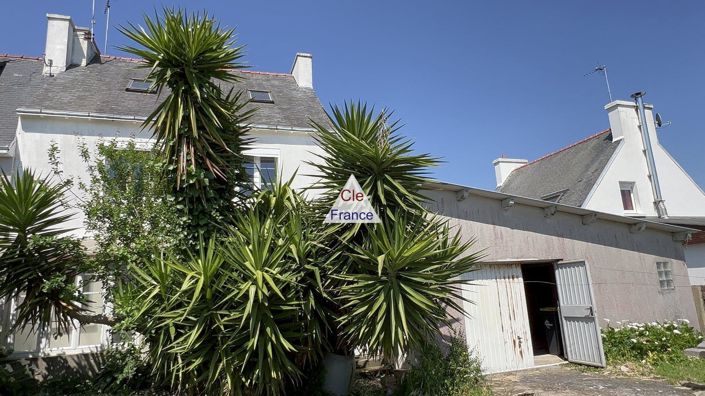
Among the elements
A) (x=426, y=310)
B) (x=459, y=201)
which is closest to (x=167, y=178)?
(x=426, y=310)

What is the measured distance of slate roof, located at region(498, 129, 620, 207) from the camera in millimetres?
17062

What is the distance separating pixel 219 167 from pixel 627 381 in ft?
27.9

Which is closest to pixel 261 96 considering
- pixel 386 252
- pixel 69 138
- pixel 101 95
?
pixel 101 95

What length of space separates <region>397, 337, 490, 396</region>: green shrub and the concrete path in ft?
1.57

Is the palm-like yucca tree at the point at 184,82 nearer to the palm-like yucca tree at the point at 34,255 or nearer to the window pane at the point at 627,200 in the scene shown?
the palm-like yucca tree at the point at 34,255

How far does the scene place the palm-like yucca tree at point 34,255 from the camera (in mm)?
6531

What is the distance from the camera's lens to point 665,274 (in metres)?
11.5

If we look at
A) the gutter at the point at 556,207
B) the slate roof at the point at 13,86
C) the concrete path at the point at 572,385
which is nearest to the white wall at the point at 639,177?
the gutter at the point at 556,207

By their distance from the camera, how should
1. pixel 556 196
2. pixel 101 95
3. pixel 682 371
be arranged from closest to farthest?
1. pixel 682 371
2. pixel 101 95
3. pixel 556 196

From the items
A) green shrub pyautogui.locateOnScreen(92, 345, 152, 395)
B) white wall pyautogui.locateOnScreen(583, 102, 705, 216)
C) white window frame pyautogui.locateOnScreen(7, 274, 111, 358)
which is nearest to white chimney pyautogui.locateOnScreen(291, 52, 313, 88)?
white window frame pyautogui.locateOnScreen(7, 274, 111, 358)

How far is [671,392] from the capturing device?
24.0 feet

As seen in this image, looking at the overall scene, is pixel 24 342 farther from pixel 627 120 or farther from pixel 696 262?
pixel 627 120

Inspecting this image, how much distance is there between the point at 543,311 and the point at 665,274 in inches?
132

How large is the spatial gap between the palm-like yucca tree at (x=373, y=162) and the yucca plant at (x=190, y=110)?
5.83 feet
